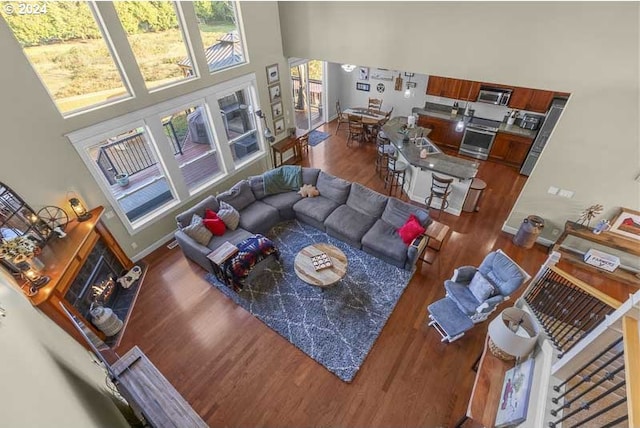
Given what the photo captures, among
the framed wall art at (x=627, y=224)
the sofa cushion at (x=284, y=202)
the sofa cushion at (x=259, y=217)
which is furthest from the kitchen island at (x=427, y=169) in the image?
the sofa cushion at (x=259, y=217)

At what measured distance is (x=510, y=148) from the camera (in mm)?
7695

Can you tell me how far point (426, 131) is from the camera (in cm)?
761

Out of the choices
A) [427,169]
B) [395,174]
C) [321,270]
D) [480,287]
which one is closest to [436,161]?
[427,169]

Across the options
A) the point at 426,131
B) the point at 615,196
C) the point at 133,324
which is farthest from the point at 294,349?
the point at 426,131

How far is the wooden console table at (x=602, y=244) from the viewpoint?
15.5 feet

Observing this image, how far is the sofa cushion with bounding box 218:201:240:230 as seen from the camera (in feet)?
17.7

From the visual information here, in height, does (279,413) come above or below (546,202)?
below

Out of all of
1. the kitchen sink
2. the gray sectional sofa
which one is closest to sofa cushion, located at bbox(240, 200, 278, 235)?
the gray sectional sofa

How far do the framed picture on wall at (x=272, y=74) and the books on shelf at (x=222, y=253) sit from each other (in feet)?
14.3

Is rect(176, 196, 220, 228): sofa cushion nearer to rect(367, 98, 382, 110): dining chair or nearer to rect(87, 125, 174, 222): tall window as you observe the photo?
rect(87, 125, 174, 222): tall window

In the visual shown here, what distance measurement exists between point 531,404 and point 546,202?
4042 mm

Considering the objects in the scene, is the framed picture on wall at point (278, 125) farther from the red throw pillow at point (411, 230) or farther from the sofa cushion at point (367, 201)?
the red throw pillow at point (411, 230)

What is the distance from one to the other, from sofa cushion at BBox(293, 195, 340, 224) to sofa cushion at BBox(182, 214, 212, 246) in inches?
73.1

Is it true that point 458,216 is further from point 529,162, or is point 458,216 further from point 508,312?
point 508,312
